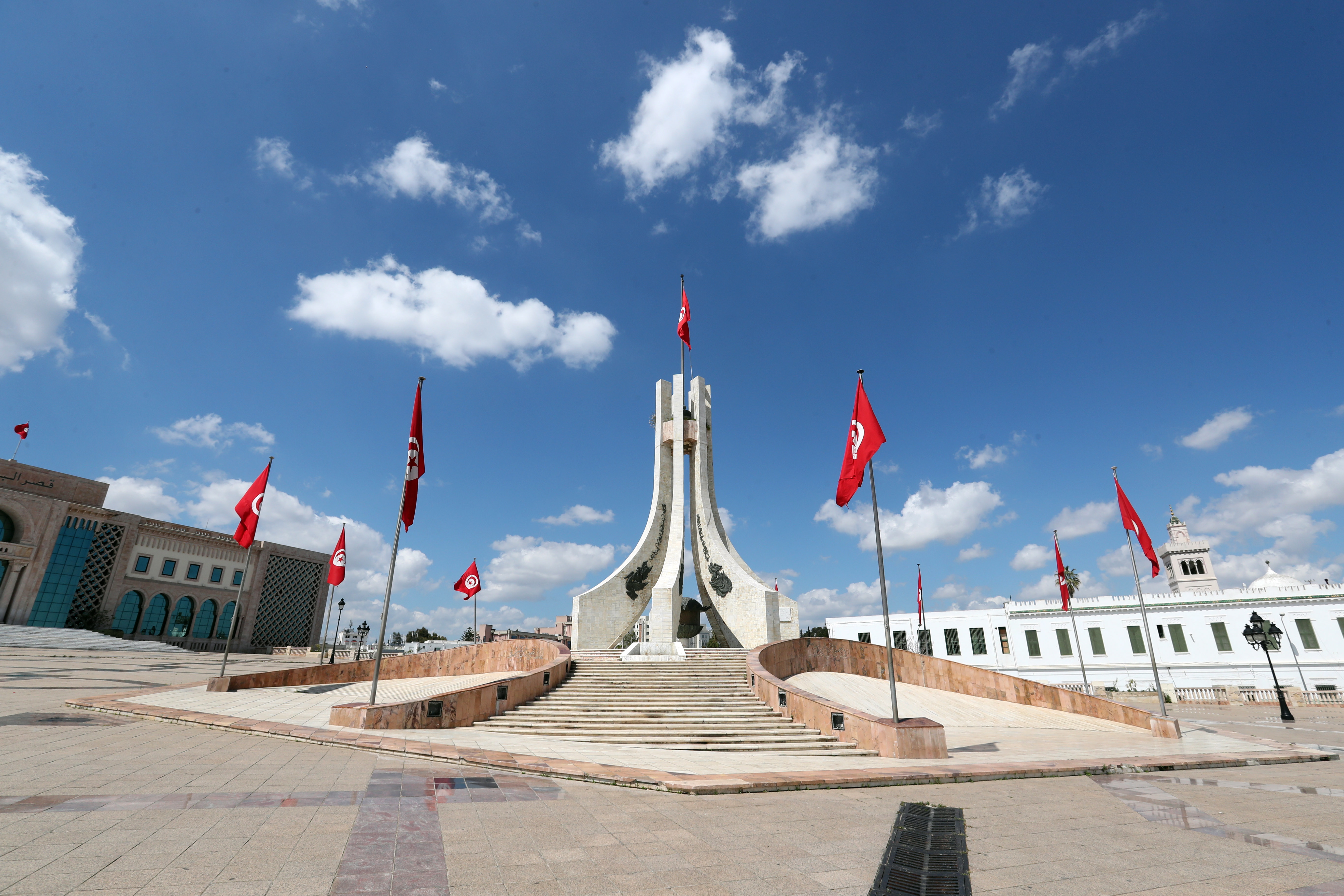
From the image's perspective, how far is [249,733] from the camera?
30.0ft

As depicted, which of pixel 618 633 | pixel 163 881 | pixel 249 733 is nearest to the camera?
pixel 163 881

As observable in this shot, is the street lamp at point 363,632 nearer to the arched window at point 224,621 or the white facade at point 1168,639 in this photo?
the arched window at point 224,621

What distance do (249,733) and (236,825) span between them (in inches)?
231

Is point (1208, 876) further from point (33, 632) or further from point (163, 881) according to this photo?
point (33, 632)

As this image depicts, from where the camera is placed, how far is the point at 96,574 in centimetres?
3672

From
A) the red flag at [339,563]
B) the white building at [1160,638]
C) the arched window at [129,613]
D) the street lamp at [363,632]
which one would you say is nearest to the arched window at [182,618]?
the arched window at [129,613]

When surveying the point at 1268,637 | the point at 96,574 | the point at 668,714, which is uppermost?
the point at 96,574

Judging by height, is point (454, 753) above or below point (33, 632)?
below

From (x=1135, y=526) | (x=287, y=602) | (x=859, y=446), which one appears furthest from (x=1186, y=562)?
(x=287, y=602)

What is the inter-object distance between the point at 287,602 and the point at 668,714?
4464 cm

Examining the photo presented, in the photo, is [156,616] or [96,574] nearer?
[96,574]

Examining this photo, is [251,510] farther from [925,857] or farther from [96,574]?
[96,574]

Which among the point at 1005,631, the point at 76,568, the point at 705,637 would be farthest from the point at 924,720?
the point at 76,568

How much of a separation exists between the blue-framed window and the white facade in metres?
44.4
